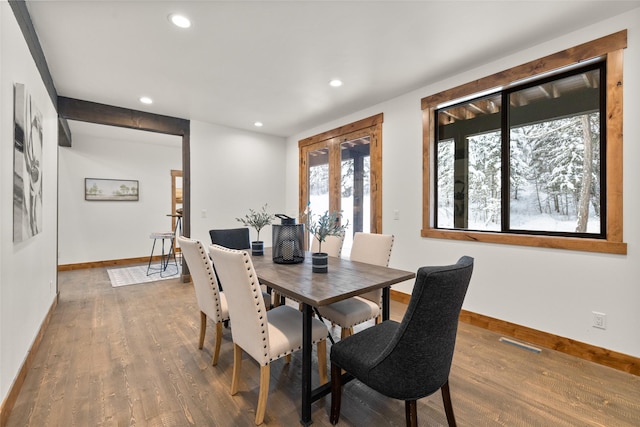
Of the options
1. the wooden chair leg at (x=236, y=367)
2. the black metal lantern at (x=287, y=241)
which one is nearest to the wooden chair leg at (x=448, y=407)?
the wooden chair leg at (x=236, y=367)

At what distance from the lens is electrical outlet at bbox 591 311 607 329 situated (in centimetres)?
222

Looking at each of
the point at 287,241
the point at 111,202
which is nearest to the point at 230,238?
the point at 287,241

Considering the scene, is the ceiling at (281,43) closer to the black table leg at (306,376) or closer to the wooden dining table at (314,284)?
the wooden dining table at (314,284)

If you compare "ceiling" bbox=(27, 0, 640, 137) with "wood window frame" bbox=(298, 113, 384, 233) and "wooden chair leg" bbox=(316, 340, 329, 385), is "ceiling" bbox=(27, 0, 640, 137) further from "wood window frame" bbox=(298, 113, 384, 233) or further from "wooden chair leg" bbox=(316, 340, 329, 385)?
"wooden chair leg" bbox=(316, 340, 329, 385)

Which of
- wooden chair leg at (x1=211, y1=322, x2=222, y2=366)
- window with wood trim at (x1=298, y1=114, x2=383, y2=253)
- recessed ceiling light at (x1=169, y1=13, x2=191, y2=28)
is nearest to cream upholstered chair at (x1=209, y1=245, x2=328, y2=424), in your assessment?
wooden chair leg at (x1=211, y1=322, x2=222, y2=366)

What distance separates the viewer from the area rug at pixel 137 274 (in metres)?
4.66

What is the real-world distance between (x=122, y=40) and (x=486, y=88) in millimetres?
3308

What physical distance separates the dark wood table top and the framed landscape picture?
507cm

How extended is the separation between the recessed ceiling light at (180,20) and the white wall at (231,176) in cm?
258

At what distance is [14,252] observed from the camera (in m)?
1.82

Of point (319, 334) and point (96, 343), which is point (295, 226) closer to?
point (319, 334)

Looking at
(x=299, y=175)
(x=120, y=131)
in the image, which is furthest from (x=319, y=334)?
(x=120, y=131)

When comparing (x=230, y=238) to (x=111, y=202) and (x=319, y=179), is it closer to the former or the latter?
(x=319, y=179)

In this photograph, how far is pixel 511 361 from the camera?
7.45ft
